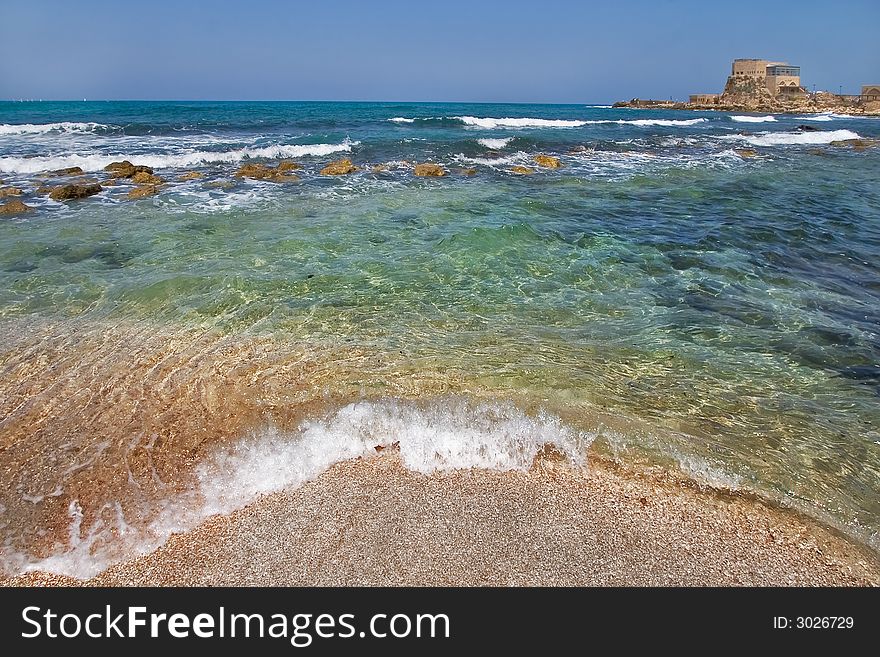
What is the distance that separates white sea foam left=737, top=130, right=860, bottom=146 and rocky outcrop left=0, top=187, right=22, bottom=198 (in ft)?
128

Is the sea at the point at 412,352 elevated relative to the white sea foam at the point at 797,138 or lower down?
lower down

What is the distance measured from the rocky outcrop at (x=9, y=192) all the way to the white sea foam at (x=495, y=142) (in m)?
21.1

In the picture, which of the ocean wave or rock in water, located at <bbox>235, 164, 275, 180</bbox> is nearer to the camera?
rock in water, located at <bbox>235, 164, 275, 180</bbox>

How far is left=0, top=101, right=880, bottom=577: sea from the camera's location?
4.35 metres

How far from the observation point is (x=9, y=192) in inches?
623

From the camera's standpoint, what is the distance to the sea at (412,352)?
14.3 ft

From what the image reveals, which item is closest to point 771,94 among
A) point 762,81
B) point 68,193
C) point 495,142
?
point 762,81

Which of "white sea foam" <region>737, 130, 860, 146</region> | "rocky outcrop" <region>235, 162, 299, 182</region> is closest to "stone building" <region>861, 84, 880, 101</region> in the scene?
"white sea foam" <region>737, 130, 860, 146</region>

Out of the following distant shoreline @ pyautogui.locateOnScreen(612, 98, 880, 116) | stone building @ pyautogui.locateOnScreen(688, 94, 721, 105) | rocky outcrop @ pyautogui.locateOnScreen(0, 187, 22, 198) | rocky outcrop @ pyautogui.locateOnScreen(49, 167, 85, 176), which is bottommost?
rocky outcrop @ pyautogui.locateOnScreen(0, 187, 22, 198)

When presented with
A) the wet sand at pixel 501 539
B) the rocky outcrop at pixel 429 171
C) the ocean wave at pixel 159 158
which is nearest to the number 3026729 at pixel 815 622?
the wet sand at pixel 501 539

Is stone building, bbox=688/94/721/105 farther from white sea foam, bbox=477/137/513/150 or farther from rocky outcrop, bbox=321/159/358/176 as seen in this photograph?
rocky outcrop, bbox=321/159/358/176

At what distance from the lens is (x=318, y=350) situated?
6348 millimetres

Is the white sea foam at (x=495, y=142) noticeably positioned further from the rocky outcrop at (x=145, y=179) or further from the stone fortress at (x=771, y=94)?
the stone fortress at (x=771, y=94)

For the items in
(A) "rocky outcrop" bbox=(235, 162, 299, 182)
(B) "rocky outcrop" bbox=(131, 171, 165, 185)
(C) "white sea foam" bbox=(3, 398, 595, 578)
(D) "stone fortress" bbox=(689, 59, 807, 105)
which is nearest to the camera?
(C) "white sea foam" bbox=(3, 398, 595, 578)
